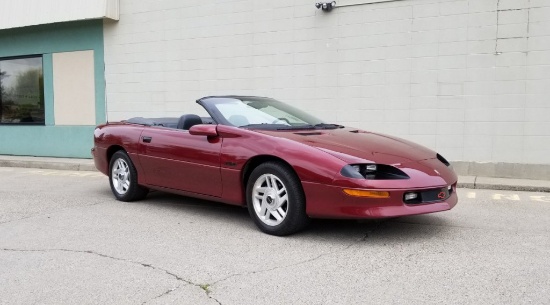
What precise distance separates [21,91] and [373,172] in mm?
11531

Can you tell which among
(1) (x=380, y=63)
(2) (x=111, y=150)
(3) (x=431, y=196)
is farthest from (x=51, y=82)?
(3) (x=431, y=196)

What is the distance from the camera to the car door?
5059mm

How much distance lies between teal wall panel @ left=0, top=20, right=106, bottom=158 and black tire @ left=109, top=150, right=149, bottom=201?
5406 mm

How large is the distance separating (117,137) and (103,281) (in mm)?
3144

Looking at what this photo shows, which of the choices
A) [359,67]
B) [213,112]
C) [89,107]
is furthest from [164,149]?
[89,107]

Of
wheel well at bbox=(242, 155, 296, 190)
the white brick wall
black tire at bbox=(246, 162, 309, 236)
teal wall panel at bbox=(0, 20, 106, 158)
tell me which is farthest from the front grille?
teal wall panel at bbox=(0, 20, 106, 158)

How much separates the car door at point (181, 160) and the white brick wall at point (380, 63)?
4.18m

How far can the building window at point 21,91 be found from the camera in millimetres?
12398

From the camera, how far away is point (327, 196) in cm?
420

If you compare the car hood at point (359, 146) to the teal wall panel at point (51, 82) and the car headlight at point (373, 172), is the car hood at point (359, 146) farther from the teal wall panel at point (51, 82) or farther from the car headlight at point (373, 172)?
the teal wall panel at point (51, 82)

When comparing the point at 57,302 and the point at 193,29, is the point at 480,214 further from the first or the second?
the point at 193,29

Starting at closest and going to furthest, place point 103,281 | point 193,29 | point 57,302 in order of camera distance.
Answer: point 57,302 < point 103,281 < point 193,29

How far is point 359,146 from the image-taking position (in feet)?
14.9

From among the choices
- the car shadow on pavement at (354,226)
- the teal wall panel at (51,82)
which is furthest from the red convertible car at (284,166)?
the teal wall panel at (51,82)
